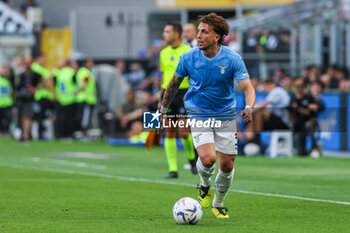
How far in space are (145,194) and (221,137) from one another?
264 centimetres

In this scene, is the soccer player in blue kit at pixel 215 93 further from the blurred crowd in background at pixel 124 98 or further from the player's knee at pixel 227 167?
the blurred crowd in background at pixel 124 98

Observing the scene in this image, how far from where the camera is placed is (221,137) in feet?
29.7

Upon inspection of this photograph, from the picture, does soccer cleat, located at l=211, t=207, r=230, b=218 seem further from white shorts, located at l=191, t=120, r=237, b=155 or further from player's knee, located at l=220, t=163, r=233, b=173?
white shorts, located at l=191, t=120, r=237, b=155

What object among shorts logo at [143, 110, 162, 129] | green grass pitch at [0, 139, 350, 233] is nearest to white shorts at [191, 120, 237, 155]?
green grass pitch at [0, 139, 350, 233]

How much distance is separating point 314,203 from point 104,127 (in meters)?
17.2

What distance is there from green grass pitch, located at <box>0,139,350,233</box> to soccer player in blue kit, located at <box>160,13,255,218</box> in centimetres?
57

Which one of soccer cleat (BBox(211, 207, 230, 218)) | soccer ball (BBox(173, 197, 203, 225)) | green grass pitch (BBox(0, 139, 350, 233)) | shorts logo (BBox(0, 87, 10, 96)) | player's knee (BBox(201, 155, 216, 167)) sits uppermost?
shorts logo (BBox(0, 87, 10, 96))

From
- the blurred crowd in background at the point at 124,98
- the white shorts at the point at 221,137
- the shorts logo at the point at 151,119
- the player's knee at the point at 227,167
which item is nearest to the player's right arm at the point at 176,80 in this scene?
the white shorts at the point at 221,137

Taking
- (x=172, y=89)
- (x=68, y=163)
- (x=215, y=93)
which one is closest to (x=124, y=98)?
(x=68, y=163)

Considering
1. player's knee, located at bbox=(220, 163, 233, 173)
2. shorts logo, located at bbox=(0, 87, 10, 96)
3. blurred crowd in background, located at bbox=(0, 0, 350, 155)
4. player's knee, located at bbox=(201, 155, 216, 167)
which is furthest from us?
shorts logo, located at bbox=(0, 87, 10, 96)

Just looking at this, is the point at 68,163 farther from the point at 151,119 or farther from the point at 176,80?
the point at 176,80

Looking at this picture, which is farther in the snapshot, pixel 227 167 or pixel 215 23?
pixel 215 23

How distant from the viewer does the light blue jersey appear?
9023mm

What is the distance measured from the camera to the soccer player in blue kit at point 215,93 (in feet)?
29.6
